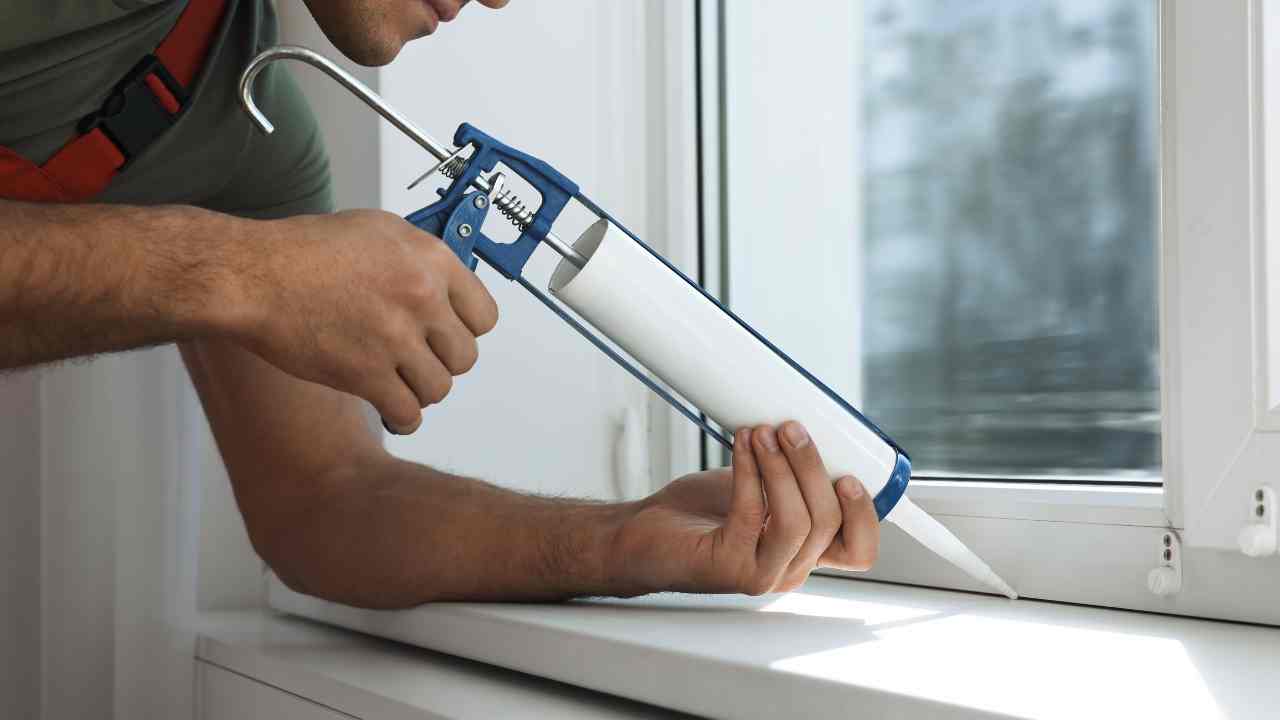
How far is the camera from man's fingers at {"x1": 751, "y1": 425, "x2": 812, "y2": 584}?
2.43 feet

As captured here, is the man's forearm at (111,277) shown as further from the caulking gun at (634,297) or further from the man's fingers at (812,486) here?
the man's fingers at (812,486)

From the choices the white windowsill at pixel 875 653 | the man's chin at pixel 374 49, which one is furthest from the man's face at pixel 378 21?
the white windowsill at pixel 875 653

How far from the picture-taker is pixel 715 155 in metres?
1.31

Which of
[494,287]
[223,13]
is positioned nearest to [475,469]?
[494,287]

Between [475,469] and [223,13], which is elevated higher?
[223,13]

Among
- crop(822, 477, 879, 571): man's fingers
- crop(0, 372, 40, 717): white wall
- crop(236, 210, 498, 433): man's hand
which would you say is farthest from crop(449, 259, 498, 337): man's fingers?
crop(0, 372, 40, 717): white wall

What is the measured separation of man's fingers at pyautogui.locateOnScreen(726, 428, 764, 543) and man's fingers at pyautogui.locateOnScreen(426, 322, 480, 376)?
18cm

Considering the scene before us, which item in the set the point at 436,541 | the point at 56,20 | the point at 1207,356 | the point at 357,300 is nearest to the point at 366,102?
the point at 357,300

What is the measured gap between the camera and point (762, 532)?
2.60 feet

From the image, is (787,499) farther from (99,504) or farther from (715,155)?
(99,504)

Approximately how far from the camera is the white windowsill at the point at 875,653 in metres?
0.57

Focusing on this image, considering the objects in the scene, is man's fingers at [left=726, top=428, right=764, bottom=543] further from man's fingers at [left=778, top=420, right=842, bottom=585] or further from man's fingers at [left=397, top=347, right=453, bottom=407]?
man's fingers at [left=397, top=347, right=453, bottom=407]

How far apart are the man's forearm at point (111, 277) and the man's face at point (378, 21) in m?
0.29

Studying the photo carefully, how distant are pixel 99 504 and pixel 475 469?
45 cm
